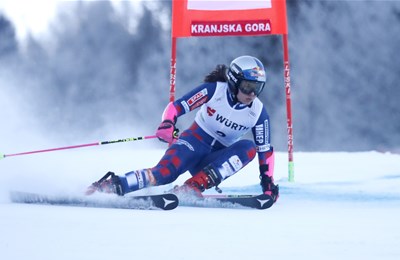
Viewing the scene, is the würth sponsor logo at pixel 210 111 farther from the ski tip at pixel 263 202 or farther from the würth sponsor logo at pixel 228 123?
the ski tip at pixel 263 202

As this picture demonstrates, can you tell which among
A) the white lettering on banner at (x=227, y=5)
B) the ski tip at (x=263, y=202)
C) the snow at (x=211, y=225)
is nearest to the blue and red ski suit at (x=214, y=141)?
the ski tip at (x=263, y=202)

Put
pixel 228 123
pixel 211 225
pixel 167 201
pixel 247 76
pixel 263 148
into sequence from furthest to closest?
pixel 263 148 → pixel 228 123 → pixel 247 76 → pixel 167 201 → pixel 211 225

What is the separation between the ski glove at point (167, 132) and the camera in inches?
202

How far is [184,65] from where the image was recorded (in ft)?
37.1

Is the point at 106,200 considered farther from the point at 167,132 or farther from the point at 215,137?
the point at 215,137

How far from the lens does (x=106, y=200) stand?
16.7 feet

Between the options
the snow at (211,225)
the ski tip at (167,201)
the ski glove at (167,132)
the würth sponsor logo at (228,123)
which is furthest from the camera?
the würth sponsor logo at (228,123)

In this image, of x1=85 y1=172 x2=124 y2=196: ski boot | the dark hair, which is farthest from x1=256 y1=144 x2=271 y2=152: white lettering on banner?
x1=85 y1=172 x2=124 y2=196: ski boot

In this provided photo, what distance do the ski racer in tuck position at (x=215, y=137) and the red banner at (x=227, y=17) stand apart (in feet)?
3.53

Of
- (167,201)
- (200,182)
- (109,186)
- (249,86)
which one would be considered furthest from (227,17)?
(167,201)

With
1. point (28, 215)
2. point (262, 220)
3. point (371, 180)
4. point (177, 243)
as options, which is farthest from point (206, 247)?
point (371, 180)

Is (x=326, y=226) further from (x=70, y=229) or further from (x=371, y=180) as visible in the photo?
(x=371, y=180)

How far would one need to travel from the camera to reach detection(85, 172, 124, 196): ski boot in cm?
519

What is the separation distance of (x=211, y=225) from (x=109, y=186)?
1350 millimetres
